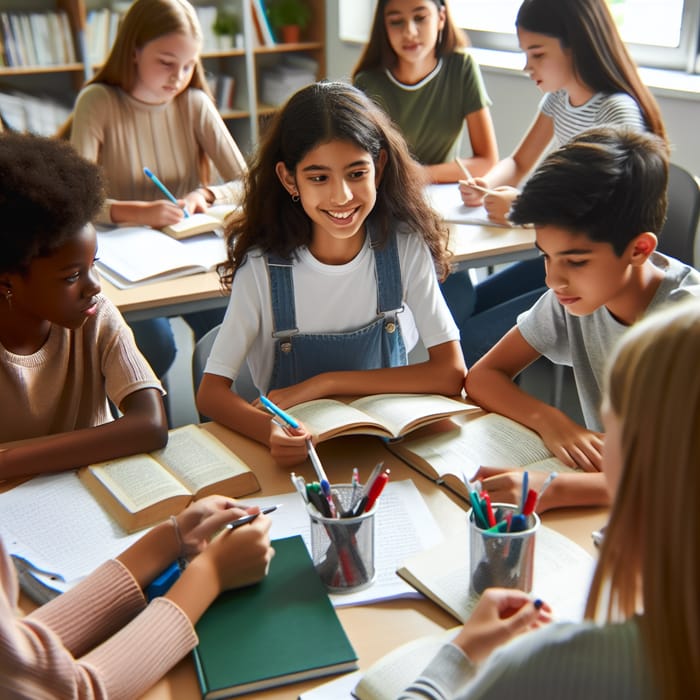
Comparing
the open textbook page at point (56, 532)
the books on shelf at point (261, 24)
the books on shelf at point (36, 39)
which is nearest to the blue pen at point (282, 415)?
the open textbook page at point (56, 532)

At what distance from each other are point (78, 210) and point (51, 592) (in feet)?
2.09

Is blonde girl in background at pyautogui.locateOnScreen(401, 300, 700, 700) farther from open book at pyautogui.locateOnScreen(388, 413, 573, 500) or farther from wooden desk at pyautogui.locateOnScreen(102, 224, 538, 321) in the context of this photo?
wooden desk at pyautogui.locateOnScreen(102, 224, 538, 321)

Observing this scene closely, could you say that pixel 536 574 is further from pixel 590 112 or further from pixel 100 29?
pixel 100 29

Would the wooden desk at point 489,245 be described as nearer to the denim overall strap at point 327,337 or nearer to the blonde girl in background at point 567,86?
the blonde girl in background at point 567,86

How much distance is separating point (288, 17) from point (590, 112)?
9.03 ft

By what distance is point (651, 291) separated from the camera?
1541 millimetres

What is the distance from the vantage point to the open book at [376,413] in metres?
1.37

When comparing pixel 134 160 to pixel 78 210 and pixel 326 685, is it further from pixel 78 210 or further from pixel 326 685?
pixel 326 685

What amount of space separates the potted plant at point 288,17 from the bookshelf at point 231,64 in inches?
2.4

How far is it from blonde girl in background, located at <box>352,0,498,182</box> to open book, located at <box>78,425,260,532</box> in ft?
5.85

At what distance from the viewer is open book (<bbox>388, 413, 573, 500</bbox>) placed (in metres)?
1.31

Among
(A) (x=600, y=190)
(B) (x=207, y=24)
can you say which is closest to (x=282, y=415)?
(A) (x=600, y=190)

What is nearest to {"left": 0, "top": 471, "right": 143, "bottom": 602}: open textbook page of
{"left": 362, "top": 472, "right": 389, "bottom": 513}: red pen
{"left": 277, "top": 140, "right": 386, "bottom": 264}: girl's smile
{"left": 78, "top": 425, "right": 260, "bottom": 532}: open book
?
{"left": 78, "top": 425, "right": 260, "bottom": 532}: open book

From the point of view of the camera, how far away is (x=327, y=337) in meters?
1.77
